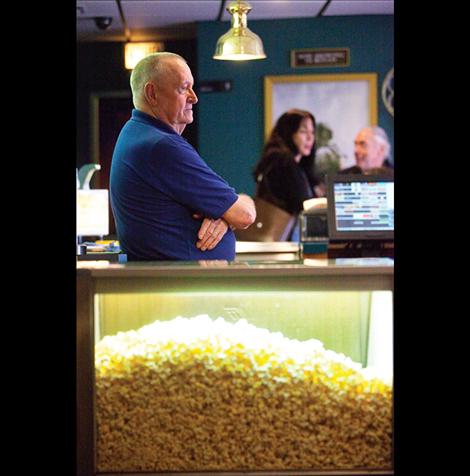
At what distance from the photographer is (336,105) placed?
8727 mm

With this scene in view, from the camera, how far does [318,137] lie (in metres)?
8.68

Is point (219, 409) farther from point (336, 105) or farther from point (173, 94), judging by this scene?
point (336, 105)

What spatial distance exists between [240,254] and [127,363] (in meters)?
2.51

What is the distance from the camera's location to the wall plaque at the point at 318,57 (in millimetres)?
8789

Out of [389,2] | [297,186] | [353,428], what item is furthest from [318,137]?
[353,428]

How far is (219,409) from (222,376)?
0.26ft

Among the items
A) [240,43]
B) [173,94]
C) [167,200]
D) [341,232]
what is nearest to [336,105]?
[240,43]

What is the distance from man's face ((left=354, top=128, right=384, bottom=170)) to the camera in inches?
266

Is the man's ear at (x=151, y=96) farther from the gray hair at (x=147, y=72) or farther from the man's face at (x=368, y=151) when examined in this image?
the man's face at (x=368, y=151)

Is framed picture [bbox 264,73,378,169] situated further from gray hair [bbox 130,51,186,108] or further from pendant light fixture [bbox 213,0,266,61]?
gray hair [bbox 130,51,186,108]

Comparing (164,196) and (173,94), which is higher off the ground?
(173,94)

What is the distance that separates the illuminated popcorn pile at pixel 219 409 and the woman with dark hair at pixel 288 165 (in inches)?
153
